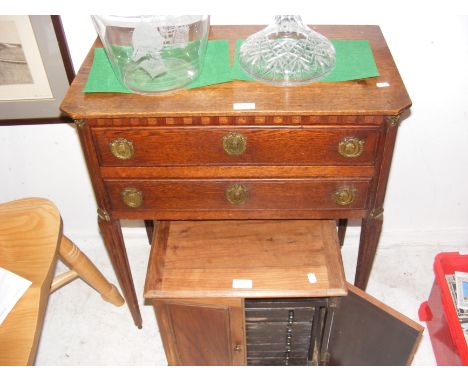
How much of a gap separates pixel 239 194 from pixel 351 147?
321 mm

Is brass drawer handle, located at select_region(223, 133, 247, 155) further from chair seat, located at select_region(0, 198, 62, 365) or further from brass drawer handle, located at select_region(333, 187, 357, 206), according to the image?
chair seat, located at select_region(0, 198, 62, 365)

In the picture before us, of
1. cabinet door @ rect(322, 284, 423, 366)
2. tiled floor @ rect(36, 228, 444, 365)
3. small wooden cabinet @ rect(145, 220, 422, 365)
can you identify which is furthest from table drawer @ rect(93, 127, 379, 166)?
tiled floor @ rect(36, 228, 444, 365)

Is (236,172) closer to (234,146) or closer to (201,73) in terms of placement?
(234,146)

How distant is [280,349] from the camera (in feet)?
5.44

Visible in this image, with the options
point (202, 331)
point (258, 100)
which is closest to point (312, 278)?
point (202, 331)

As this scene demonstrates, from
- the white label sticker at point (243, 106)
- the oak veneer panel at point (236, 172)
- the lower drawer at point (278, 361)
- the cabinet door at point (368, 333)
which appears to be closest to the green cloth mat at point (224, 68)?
the white label sticker at point (243, 106)

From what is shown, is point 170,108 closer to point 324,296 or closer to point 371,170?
point 371,170

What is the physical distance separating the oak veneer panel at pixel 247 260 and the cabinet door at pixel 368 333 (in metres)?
0.13

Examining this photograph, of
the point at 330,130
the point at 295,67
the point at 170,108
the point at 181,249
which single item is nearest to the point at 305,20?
the point at 295,67

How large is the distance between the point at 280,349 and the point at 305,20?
102 centimetres

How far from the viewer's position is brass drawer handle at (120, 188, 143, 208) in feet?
4.65

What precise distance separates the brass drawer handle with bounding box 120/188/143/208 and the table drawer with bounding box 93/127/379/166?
Result: 9 cm

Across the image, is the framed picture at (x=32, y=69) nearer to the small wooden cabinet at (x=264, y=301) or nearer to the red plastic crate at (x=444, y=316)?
the small wooden cabinet at (x=264, y=301)

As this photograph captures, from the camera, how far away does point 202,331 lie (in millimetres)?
1551
